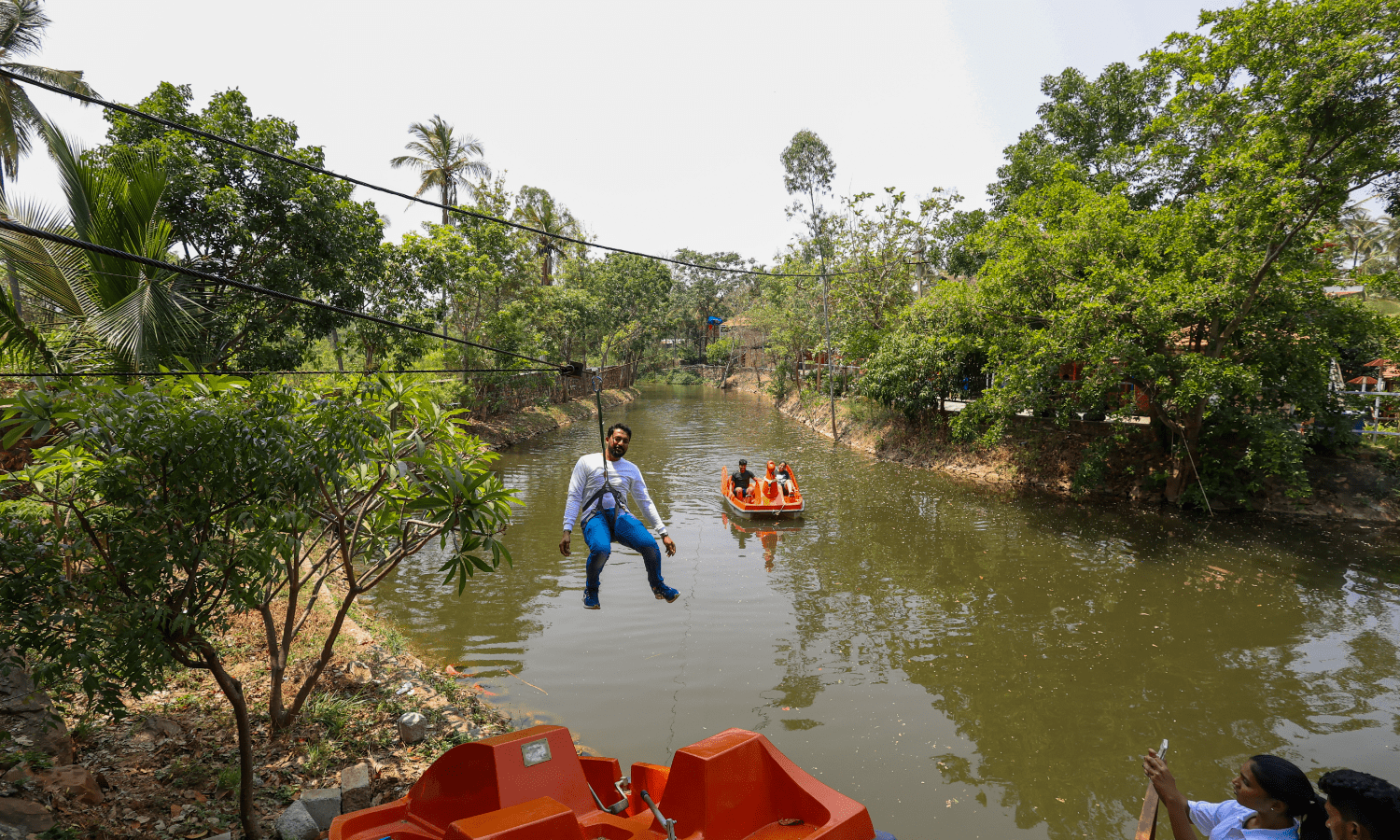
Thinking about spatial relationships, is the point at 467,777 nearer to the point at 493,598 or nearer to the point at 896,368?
the point at 493,598

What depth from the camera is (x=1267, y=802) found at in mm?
3160

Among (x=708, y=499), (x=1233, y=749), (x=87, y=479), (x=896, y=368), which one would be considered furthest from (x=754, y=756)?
(x=896, y=368)

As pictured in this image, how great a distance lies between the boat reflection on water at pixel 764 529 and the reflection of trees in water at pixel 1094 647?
697mm

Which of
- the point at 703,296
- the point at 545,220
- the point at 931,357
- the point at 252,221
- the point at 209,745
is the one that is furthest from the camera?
the point at 703,296

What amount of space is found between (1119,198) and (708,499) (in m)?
11.2

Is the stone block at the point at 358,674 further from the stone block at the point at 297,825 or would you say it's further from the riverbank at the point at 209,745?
the stone block at the point at 297,825

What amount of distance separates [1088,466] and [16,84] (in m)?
23.9

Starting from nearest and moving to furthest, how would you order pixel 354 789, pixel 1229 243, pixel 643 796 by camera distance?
pixel 643 796 → pixel 354 789 → pixel 1229 243

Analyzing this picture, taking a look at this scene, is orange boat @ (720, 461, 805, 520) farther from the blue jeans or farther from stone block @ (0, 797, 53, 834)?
stone block @ (0, 797, 53, 834)

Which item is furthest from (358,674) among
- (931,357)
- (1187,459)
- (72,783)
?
(931,357)

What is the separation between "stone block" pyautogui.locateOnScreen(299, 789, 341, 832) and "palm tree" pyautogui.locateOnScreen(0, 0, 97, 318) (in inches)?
571

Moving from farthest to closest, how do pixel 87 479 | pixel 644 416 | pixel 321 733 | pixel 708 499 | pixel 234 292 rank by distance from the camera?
pixel 644 416
pixel 708 499
pixel 234 292
pixel 321 733
pixel 87 479

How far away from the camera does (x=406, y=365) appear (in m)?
15.3

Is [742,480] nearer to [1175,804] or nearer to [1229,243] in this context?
[1229,243]
